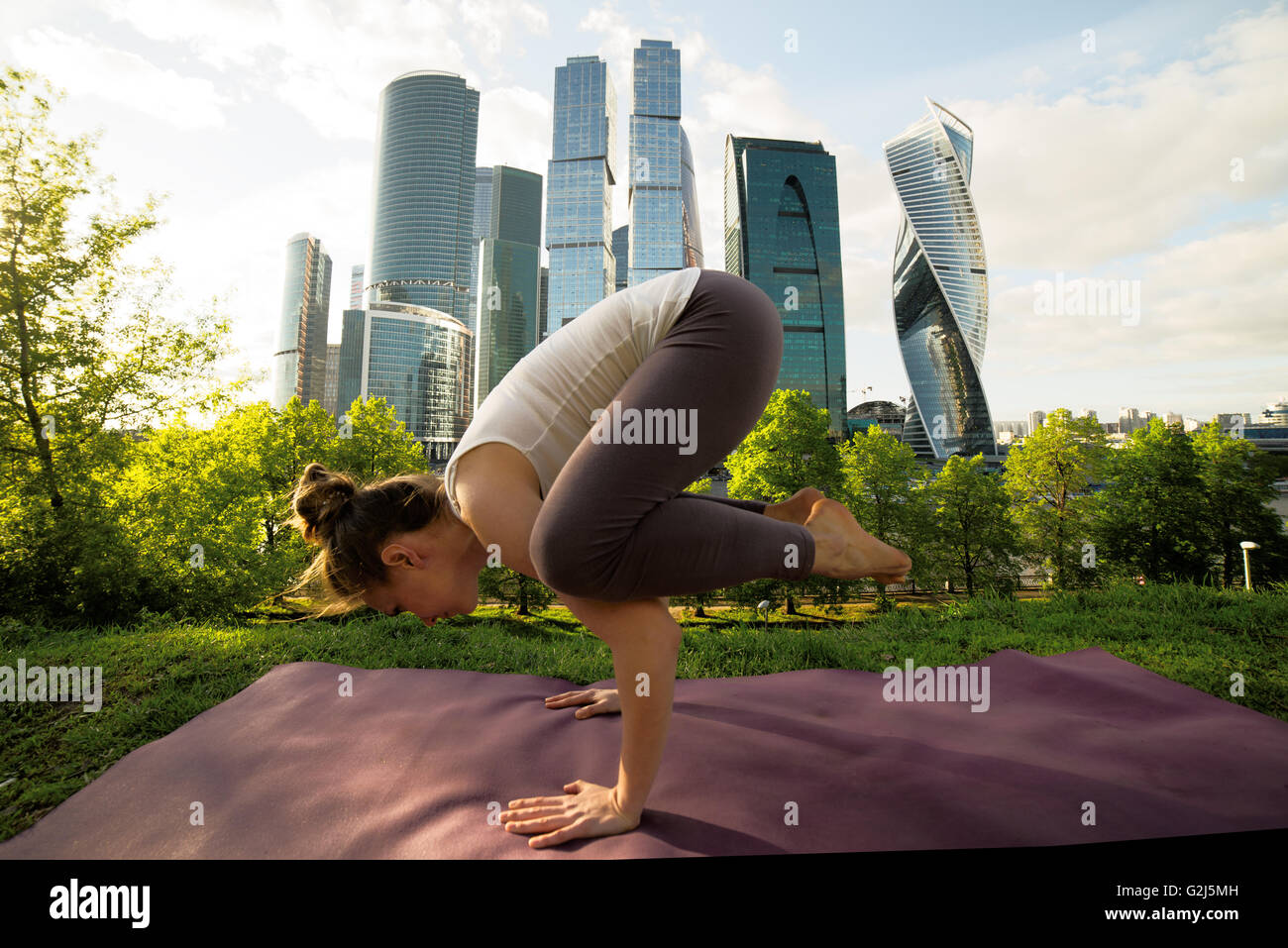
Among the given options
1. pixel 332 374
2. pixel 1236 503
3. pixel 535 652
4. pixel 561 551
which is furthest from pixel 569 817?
pixel 332 374

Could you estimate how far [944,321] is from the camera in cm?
4803

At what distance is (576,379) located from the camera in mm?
1386

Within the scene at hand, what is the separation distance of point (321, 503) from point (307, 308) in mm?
142946

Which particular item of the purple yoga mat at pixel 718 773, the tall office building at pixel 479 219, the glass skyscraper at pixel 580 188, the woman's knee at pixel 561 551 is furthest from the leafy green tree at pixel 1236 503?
the tall office building at pixel 479 219

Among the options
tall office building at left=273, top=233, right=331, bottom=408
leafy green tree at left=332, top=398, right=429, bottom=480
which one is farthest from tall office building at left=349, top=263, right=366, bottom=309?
leafy green tree at left=332, top=398, right=429, bottom=480

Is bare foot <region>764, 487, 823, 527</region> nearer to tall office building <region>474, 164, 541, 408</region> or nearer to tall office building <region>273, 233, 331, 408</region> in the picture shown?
tall office building <region>474, 164, 541, 408</region>

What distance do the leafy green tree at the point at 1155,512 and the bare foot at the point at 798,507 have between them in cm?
1254

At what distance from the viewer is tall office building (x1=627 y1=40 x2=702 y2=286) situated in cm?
8994

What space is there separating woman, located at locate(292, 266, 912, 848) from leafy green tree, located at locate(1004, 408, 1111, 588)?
1465 cm

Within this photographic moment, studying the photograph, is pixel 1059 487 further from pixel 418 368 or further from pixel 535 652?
pixel 418 368
